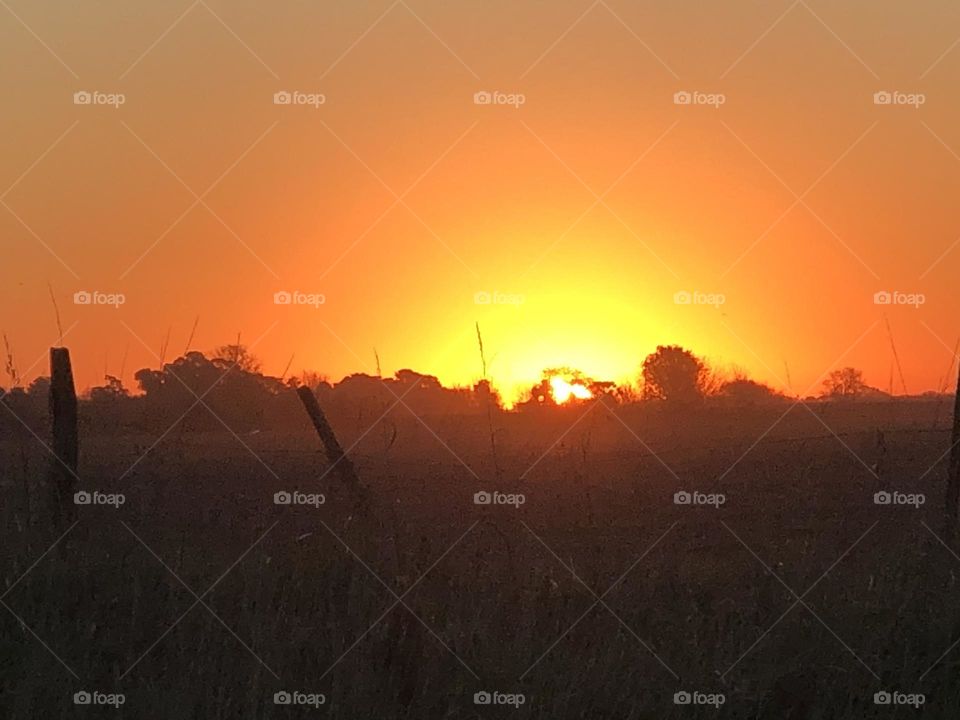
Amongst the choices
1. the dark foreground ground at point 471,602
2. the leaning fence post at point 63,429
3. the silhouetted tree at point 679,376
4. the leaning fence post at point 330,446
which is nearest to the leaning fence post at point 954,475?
the dark foreground ground at point 471,602

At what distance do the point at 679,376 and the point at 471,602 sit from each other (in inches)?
767

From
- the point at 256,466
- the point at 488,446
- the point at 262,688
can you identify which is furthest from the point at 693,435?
the point at 262,688

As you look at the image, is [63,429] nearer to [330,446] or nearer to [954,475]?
[330,446]

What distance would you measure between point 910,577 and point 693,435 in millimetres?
10551

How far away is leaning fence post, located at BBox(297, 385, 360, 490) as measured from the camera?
10438 mm

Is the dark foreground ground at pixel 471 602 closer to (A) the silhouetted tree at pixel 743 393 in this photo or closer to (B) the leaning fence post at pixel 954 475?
(B) the leaning fence post at pixel 954 475

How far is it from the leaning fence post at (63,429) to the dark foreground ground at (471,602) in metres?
0.29

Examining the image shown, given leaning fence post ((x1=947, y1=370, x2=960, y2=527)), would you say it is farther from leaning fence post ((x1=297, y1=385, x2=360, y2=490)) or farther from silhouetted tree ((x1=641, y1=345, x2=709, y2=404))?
silhouetted tree ((x1=641, y1=345, x2=709, y2=404))

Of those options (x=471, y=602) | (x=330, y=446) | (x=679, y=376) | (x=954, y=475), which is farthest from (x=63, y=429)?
(x=679, y=376)

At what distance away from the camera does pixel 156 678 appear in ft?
23.3

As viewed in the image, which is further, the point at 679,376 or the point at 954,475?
the point at 679,376

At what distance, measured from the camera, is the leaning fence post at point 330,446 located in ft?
34.2

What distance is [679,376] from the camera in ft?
88.2

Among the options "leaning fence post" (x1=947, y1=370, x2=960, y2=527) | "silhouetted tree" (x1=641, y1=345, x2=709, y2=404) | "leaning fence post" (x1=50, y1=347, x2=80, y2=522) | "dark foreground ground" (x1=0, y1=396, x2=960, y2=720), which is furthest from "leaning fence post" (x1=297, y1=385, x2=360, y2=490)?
"silhouetted tree" (x1=641, y1=345, x2=709, y2=404)
